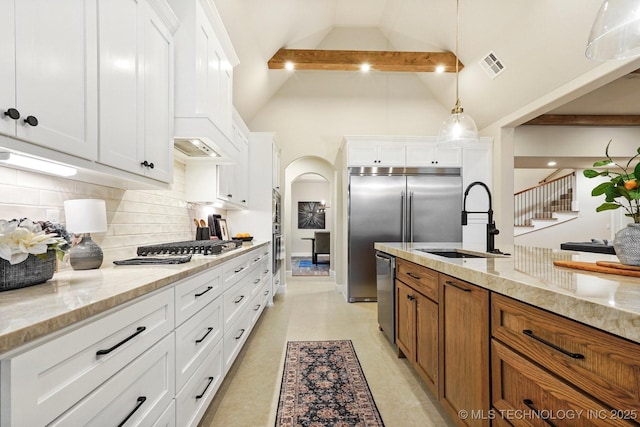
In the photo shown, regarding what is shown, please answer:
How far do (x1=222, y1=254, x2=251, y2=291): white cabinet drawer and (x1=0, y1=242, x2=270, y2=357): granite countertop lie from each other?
0.61 metres

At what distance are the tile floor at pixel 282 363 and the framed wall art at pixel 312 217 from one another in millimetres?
7247

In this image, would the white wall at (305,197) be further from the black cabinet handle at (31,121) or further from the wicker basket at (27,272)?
the black cabinet handle at (31,121)

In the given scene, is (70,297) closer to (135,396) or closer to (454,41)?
(135,396)

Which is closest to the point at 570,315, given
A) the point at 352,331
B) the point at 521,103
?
the point at 352,331

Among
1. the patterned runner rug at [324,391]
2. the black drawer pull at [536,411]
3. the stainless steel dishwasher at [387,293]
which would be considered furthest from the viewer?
the stainless steel dishwasher at [387,293]

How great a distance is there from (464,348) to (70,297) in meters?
1.53

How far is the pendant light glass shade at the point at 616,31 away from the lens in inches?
49.8

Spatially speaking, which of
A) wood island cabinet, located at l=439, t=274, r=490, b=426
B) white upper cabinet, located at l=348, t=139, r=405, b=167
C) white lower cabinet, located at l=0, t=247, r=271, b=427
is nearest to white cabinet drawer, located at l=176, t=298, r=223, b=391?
white lower cabinet, located at l=0, t=247, r=271, b=427

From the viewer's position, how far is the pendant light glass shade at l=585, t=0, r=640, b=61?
1265mm

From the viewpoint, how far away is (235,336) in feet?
7.93

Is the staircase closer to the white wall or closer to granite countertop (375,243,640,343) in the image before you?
the white wall

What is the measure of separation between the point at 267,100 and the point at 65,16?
14.7ft

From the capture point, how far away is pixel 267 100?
5441 mm

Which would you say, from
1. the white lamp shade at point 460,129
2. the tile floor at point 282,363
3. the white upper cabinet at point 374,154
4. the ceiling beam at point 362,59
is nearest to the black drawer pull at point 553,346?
the tile floor at point 282,363
